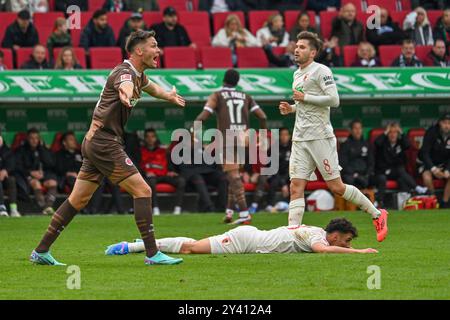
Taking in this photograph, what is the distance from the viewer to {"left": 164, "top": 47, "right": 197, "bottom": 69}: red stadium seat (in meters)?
22.0

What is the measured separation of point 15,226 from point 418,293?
956 cm

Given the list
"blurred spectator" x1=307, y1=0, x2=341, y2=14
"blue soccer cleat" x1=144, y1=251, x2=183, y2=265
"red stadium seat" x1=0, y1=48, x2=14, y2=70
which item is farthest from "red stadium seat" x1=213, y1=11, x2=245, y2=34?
"blue soccer cleat" x1=144, y1=251, x2=183, y2=265

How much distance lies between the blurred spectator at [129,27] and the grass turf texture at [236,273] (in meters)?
7.13

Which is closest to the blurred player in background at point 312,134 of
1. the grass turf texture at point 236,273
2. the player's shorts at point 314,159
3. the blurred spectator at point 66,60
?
the player's shorts at point 314,159

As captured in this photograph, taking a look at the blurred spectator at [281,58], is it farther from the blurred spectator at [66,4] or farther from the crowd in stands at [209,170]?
the blurred spectator at [66,4]

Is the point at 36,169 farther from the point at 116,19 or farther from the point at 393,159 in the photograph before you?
the point at 393,159

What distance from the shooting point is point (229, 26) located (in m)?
22.4

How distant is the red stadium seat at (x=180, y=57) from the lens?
2198 cm

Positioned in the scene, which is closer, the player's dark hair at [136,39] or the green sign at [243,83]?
the player's dark hair at [136,39]

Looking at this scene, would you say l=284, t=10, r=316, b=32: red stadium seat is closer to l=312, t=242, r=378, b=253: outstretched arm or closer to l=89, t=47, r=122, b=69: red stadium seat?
l=89, t=47, r=122, b=69: red stadium seat

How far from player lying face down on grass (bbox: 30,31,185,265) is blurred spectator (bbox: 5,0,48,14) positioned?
39.4 feet

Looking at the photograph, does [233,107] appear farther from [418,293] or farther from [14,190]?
[418,293]

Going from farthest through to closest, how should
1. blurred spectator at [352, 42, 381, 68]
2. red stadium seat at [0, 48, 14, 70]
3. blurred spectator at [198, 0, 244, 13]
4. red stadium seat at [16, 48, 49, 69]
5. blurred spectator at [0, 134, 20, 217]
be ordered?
blurred spectator at [198, 0, 244, 13] < blurred spectator at [352, 42, 381, 68] < red stadium seat at [16, 48, 49, 69] < red stadium seat at [0, 48, 14, 70] < blurred spectator at [0, 134, 20, 217]
